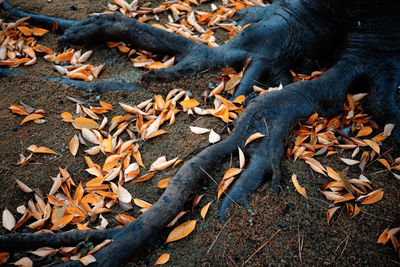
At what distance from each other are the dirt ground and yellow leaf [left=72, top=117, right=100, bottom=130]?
8cm

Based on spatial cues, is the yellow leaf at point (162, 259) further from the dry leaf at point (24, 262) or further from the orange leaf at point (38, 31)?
the orange leaf at point (38, 31)

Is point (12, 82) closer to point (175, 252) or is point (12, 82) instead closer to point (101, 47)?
point (101, 47)

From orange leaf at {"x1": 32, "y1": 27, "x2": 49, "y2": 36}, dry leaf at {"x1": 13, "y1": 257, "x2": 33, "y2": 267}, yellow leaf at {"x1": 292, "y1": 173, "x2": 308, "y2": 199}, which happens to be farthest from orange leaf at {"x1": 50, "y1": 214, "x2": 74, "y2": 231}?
orange leaf at {"x1": 32, "y1": 27, "x2": 49, "y2": 36}

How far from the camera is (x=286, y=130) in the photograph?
2.04m

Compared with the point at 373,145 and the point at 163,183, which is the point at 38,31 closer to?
the point at 163,183

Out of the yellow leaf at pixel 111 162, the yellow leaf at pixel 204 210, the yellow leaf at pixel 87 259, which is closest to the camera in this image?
the yellow leaf at pixel 87 259

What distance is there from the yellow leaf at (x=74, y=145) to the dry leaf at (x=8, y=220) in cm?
55

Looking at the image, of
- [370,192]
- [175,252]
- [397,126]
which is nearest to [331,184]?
[370,192]

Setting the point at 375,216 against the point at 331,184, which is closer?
the point at 375,216

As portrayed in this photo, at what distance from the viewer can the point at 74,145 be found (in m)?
2.08

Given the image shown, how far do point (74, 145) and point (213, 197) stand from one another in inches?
45.4

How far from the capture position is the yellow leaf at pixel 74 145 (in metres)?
2.05

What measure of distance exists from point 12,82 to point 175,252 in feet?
7.21

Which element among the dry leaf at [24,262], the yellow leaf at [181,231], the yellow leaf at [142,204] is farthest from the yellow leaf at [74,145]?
the yellow leaf at [181,231]
